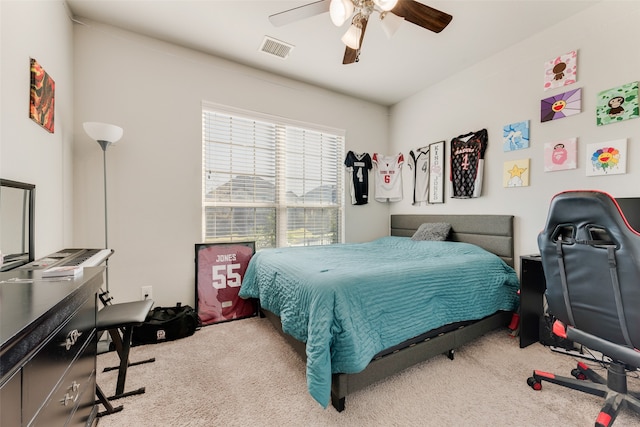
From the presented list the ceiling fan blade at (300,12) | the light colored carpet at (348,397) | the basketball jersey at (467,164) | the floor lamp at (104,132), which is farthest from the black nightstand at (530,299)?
the floor lamp at (104,132)

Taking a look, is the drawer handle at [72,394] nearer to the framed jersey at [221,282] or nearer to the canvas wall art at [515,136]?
the framed jersey at [221,282]

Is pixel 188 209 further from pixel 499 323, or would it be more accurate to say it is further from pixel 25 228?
pixel 499 323

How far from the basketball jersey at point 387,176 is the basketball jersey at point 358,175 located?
0.18 m

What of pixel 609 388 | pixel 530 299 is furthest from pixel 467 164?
pixel 609 388

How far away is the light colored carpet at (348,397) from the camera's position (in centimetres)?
143

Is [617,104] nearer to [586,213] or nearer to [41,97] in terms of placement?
[586,213]

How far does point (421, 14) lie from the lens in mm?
1699

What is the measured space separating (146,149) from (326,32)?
83.6 inches

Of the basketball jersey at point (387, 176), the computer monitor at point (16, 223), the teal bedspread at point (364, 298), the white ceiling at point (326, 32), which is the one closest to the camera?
the computer monitor at point (16, 223)

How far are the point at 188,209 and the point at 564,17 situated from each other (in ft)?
13.2

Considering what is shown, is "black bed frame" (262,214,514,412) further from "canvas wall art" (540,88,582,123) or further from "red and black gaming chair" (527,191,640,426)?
"canvas wall art" (540,88,582,123)

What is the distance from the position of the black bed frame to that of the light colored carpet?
129 millimetres

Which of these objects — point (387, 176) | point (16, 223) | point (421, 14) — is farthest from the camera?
point (387, 176)

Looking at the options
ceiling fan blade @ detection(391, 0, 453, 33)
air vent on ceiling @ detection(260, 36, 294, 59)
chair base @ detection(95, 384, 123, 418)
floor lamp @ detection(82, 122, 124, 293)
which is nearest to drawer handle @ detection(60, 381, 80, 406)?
chair base @ detection(95, 384, 123, 418)
